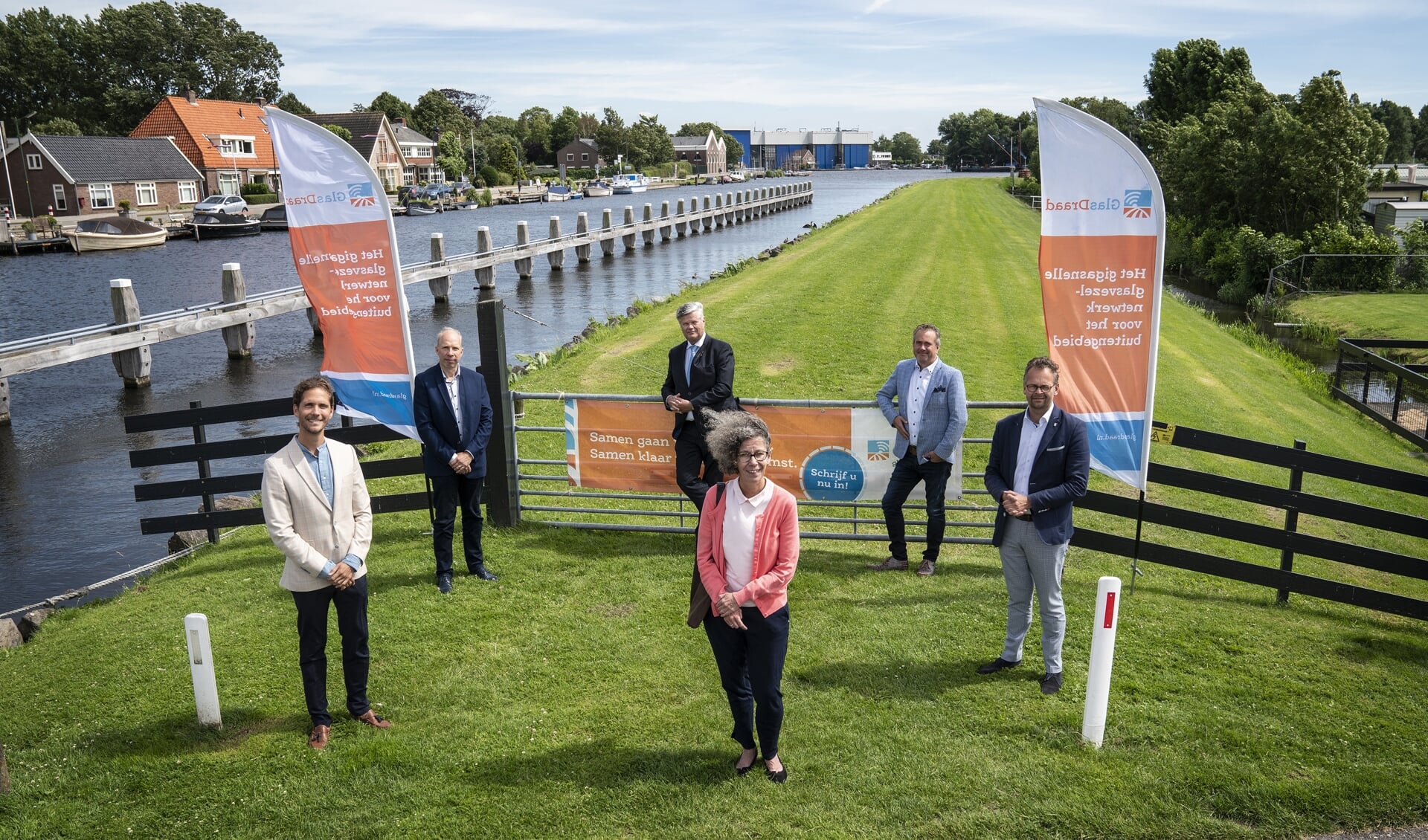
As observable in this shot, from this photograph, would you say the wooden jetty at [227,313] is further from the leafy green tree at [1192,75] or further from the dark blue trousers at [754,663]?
the leafy green tree at [1192,75]

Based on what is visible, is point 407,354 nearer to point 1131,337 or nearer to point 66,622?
point 66,622

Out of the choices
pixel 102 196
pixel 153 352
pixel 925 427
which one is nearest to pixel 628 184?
pixel 102 196

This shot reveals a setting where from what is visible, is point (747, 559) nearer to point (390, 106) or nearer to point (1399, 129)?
point (390, 106)

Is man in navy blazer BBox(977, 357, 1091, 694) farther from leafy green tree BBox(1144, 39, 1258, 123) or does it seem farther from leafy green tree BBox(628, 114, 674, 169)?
leafy green tree BBox(628, 114, 674, 169)

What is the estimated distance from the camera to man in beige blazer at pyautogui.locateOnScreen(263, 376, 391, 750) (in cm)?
566

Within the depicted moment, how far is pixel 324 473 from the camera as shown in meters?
5.79

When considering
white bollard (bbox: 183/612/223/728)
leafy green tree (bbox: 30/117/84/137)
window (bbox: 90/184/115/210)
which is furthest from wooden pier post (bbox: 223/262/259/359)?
leafy green tree (bbox: 30/117/84/137)

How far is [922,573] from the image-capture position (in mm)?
8828

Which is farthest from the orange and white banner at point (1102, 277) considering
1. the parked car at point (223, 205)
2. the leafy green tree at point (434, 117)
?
the leafy green tree at point (434, 117)

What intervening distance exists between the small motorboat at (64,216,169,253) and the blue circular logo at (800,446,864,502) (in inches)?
2261

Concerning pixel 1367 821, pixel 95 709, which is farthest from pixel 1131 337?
pixel 95 709

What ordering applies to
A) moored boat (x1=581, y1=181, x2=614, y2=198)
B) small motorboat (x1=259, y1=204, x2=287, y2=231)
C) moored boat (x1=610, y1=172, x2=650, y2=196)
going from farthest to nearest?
moored boat (x1=610, y1=172, x2=650, y2=196), moored boat (x1=581, y1=181, x2=614, y2=198), small motorboat (x1=259, y1=204, x2=287, y2=231)

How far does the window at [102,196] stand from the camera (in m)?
68.4

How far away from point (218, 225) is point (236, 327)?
3952cm
